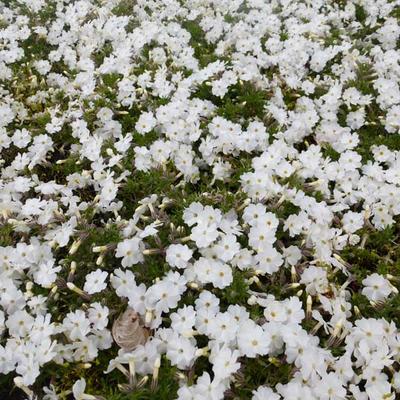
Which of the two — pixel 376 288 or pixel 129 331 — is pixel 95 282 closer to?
pixel 129 331

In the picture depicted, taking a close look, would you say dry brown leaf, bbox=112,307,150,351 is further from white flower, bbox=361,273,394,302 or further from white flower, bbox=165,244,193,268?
white flower, bbox=361,273,394,302

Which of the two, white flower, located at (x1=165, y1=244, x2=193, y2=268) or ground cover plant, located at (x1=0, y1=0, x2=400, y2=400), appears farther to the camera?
white flower, located at (x1=165, y1=244, x2=193, y2=268)

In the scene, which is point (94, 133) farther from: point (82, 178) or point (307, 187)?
point (307, 187)

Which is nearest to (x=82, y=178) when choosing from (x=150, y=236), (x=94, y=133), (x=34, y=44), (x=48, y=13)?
(x=94, y=133)

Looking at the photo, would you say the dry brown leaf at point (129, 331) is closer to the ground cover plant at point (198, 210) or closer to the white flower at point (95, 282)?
the ground cover plant at point (198, 210)

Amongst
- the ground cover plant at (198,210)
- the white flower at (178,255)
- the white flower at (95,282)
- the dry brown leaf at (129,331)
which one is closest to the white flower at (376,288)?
the ground cover plant at (198,210)

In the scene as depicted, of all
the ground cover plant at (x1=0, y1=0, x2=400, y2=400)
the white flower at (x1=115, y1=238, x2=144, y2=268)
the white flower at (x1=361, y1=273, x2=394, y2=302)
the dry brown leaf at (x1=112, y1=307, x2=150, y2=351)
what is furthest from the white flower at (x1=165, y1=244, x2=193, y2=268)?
the white flower at (x1=361, y1=273, x2=394, y2=302)

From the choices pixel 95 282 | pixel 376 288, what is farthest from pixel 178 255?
pixel 376 288
